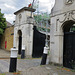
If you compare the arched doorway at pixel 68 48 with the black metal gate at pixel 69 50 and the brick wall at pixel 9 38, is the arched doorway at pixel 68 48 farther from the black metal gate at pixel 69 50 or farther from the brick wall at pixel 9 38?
the brick wall at pixel 9 38

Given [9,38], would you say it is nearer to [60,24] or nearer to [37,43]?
[37,43]

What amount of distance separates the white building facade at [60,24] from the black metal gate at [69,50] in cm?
18

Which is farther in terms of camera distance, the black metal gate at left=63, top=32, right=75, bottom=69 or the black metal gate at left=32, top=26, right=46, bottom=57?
the black metal gate at left=32, top=26, right=46, bottom=57

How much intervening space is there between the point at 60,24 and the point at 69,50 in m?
1.64

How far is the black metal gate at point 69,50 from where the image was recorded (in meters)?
6.18

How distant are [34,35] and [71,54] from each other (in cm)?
593

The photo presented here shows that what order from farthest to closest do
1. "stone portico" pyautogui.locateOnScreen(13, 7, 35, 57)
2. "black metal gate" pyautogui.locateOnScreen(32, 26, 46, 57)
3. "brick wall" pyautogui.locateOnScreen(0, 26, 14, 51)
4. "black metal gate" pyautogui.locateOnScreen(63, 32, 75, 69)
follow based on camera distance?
1. "brick wall" pyautogui.locateOnScreen(0, 26, 14, 51)
2. "black metal gate" pyautogui.locateOnScreen(32, 26, 46, 57)
3. "stone portico" pyautogui.locateOnScreen(13, 7, 35, 57)
4. "black metal gate" pyautogui.locateOnScreen(63, 32, 75, 69)

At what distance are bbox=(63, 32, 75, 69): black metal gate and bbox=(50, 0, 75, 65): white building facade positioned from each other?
183 mm

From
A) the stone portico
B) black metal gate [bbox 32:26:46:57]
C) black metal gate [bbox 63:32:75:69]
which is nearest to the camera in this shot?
black metal gate [bbox 63:32:75:69]

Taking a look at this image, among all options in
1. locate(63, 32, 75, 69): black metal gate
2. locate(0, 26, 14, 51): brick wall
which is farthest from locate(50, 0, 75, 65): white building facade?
locate(0, 26, 14, 51): brick wall

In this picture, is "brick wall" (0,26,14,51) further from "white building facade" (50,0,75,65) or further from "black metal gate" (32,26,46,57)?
"white building facade" (50,0,75,65)

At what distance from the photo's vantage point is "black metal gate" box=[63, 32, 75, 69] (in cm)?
618

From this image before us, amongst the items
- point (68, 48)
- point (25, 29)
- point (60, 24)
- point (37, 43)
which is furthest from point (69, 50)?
point (25, 29)

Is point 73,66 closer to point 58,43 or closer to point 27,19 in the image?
point 58,43
